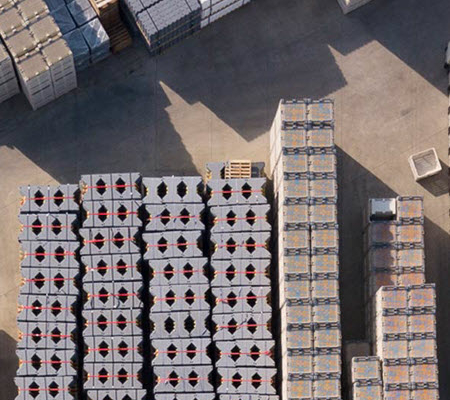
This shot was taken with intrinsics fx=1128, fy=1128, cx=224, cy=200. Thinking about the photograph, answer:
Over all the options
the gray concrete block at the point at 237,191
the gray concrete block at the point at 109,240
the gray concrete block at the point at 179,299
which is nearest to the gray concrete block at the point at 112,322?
the gray concrete block at the point at 179,299

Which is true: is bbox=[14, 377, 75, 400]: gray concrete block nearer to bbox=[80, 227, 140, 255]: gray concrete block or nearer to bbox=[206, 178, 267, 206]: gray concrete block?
bbox=[80, 227, 140, 255]: gray concrete block

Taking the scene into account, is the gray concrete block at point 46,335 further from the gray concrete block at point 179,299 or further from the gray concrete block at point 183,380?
the gray concrete block at point 183,380

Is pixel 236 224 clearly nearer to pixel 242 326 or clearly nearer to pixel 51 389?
pixel 242 326

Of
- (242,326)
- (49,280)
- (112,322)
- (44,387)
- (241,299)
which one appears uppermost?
(49,280)

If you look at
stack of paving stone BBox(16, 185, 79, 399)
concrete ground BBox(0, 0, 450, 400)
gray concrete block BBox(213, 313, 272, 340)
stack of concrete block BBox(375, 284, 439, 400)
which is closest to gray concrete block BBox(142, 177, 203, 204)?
concrete ground BBox(0, 0, 450, 400)

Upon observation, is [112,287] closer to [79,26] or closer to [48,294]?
[48,294]

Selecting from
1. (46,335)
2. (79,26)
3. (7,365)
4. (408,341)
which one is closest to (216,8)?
(79,26)
